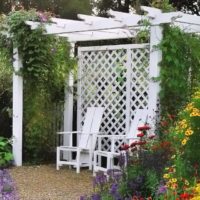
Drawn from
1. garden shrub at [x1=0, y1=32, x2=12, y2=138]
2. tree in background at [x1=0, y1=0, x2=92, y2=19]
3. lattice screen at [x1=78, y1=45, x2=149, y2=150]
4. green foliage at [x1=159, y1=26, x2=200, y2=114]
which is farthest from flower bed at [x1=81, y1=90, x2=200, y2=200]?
tree in background at [x1=0, y1=0, x2=92, y2=19]

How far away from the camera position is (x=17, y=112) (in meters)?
8.21

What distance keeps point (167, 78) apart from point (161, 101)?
1.02 feet

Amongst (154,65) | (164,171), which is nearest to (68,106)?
(154,65)

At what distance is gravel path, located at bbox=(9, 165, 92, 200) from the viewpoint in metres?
5.79

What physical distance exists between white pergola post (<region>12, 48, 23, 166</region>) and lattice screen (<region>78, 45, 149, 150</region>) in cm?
99

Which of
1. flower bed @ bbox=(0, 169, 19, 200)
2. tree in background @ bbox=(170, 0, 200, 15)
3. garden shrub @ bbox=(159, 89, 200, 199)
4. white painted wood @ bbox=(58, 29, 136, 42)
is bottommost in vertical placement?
flower bed @ bbox=(0, 169, 19, 200)

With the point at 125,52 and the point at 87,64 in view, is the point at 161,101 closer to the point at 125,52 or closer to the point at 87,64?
the point at 125,52

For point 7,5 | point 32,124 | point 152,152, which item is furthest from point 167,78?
point 7,5

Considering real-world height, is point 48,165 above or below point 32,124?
below

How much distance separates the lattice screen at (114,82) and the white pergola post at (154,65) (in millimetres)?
771

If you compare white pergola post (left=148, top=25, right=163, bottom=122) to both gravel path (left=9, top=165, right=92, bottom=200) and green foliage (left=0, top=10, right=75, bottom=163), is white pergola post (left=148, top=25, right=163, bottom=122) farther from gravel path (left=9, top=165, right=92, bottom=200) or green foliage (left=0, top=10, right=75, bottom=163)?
green foliage (left=0, top=10, right=75, bottom=163)

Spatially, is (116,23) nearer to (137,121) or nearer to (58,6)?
(137,121)

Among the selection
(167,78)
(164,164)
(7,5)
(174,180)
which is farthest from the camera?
(7,5)

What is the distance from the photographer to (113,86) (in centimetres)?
812
